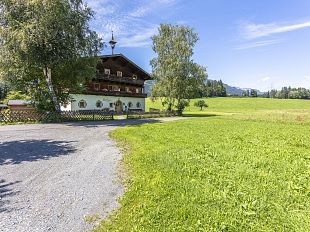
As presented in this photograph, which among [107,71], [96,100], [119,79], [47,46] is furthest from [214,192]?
[119,79]

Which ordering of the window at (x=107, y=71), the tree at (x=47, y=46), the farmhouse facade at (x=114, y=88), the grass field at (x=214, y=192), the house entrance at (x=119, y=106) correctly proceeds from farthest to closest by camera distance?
1. the house entrance at (x=119, y=106)
2. the window at (x=107, y=71)
3. the farmhouse facade at (x=114, y=88)
4. the tree at (x=47, y=46)
5. the grass field at (x=214, y=192)

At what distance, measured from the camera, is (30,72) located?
31859 millimetres

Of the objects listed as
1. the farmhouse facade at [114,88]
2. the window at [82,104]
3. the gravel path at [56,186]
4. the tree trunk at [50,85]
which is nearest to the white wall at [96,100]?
the farmhouse facade at [114,88]

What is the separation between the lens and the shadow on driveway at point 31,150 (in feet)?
38.7

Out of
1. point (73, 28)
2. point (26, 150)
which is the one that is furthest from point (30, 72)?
point (26, 150)

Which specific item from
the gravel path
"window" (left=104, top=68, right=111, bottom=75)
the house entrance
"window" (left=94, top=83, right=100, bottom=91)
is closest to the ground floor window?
"window" (left=94, top=83, right=100, bottom=91)

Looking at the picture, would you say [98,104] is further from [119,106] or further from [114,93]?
[119,106]

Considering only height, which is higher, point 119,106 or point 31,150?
point 119,106

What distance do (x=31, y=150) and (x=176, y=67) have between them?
4108 centimetres

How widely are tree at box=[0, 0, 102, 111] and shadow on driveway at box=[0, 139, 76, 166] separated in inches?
612

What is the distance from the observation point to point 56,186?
321 inches

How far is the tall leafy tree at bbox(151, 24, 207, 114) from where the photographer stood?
51844 mm

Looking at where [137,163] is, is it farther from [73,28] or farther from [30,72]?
[30,72]

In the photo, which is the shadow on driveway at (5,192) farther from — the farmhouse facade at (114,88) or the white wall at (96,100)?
the farmhouse facade at (114,88)
